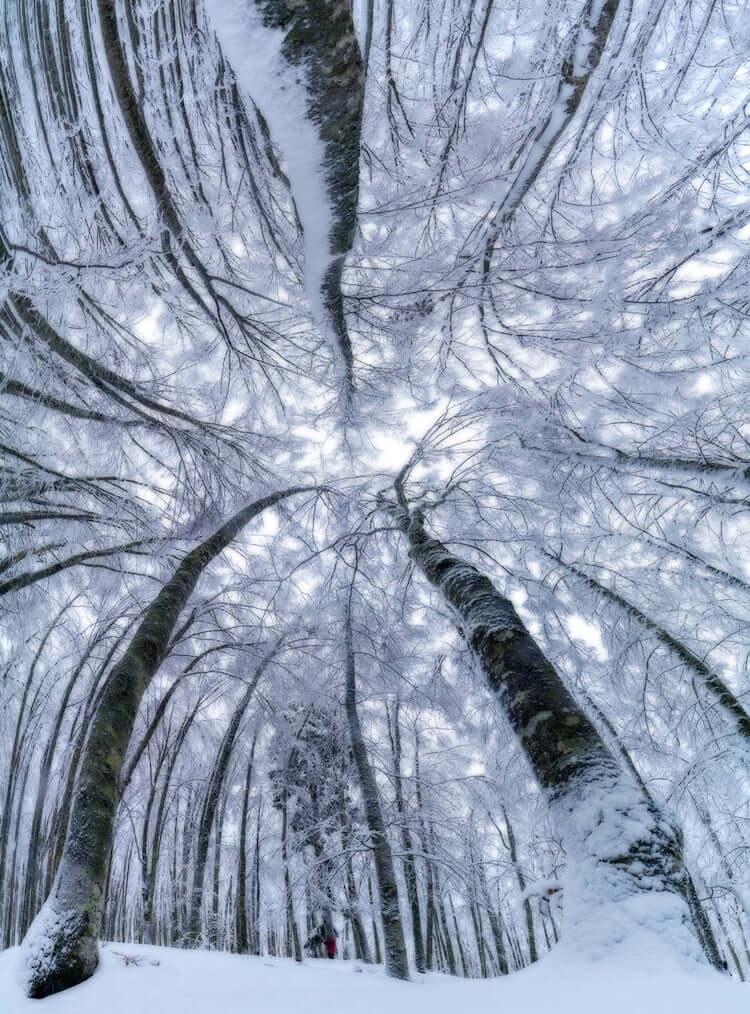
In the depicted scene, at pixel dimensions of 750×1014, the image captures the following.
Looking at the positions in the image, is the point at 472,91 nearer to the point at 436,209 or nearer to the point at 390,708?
the point at 436,209

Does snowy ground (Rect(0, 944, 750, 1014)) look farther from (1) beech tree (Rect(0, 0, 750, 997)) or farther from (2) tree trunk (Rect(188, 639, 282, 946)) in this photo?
(2) tree trunk (Rect(188, 639, 282, 946))

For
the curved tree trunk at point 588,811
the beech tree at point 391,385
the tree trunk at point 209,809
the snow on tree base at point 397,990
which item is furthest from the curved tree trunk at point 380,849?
the curved tree trunk at point 588,811

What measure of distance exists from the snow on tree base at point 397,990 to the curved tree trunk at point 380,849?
11.4 ft

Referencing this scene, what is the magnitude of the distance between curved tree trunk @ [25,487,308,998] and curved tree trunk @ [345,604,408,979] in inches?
138

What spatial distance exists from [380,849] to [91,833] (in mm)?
4592

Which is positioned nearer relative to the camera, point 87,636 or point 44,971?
point 44,971

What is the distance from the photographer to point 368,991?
2.95 metres

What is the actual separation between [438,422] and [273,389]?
2.11 m

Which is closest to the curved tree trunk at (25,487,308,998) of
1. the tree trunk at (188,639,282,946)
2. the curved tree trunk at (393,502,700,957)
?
the curved tree trunk at (393,502,700,957)

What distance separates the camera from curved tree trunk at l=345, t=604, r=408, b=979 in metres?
6.57

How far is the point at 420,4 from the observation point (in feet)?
11.6

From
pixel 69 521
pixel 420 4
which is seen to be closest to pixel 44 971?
pixel 69 521

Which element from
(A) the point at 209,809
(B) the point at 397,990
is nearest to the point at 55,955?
(B) the point at 397,990

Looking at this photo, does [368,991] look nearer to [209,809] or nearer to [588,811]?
[588,811]
